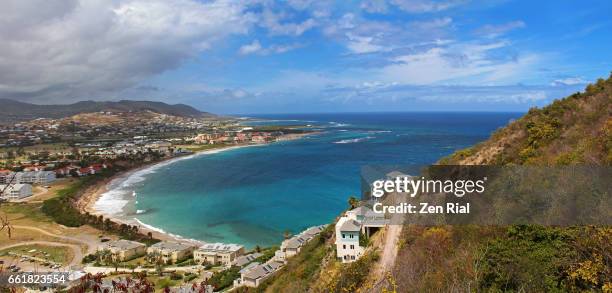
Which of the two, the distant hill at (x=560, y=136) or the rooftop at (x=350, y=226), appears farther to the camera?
the rooftop at (x=350, y=226)

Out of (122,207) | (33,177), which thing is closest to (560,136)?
(122,207)

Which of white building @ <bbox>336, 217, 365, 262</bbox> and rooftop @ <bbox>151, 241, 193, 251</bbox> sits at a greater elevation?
white building @ <bbox>336, 217, 365, 262</bbox>

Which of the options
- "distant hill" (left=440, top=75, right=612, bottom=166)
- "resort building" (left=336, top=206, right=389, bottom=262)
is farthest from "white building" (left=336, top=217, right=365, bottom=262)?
"distant hill" (left=440, top=75, right=612, bottom=166)

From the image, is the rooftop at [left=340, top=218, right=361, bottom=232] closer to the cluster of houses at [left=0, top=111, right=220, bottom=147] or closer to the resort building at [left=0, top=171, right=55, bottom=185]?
the resort building at [left=0, top=171, right=55, bottom=185]

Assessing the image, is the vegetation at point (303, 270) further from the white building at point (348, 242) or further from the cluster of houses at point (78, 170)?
the cluster of houses at point (78, 170)

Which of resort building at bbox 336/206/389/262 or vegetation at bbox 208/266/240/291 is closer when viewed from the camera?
resort building at bbox 336/206/389/262

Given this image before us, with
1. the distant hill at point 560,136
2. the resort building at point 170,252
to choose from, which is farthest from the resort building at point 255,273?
the distant hill at point 560,136

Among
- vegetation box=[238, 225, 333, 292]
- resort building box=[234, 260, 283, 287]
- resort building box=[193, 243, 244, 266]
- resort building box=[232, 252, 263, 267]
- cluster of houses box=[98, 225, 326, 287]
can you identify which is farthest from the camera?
resort building box=[193, 243, 244, 266]
